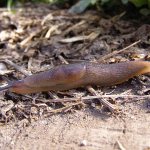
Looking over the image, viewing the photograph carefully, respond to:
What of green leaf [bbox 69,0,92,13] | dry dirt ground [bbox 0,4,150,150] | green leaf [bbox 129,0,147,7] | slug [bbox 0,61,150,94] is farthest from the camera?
green leaf [bbox 69,0,92,13]

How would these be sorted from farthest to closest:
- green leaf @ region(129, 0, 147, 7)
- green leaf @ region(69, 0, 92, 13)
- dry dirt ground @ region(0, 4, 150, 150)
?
green leaf @ region(69, 0, 92, 13)
green leaf @ region(129, 0, 147, 7)
dry dirt ground @ region(0, 4, 150, 150)

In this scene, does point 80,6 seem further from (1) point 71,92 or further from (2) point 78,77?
(1) point 71,92

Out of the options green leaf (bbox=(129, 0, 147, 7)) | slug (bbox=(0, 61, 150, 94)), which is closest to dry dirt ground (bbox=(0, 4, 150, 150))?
slug (bbox=(0, 61, 150, 94))

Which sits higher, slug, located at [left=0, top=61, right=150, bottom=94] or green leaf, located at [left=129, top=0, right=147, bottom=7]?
green leaf, located at [left=129, top=0, right=147, bottom=7]

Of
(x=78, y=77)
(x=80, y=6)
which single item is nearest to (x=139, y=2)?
(x=80, y=6)

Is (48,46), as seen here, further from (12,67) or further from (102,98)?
(102,98)

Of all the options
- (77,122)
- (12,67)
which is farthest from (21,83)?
(77,122)

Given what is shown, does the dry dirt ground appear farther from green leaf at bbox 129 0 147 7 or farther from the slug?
green leaf at bbox 129 0 147 7

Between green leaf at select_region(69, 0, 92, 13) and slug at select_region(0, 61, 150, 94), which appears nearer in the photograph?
slug at select_region(0, 61, 150, 94)

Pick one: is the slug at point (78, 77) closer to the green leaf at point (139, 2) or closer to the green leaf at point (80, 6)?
the green leaf at point (139, 2)
